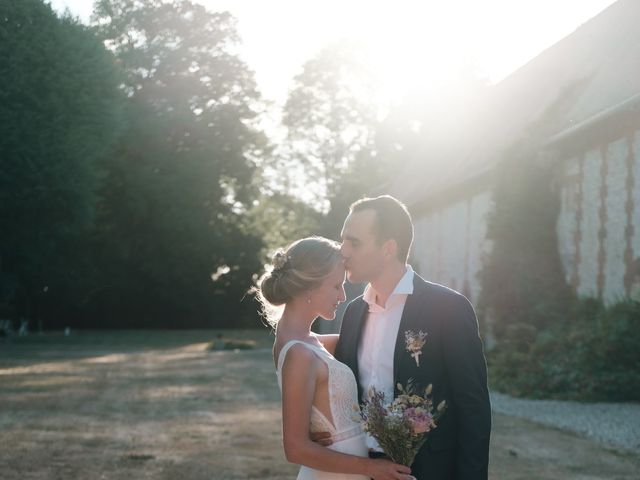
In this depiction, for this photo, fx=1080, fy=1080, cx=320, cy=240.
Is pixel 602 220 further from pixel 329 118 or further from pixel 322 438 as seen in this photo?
pixel 329 118

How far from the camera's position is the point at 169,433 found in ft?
38.1

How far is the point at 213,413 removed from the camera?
13727 millimetres

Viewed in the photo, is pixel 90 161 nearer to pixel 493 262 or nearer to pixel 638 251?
pixel 493 262

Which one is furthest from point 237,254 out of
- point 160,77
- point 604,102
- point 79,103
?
point 604,102

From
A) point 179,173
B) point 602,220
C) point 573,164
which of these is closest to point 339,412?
point 602,220

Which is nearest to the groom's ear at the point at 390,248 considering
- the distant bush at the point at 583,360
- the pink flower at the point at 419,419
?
the pink flower at the point at 419,419

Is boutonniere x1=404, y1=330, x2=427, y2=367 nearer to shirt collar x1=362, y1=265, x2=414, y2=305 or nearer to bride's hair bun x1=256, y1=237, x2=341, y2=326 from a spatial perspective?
shirt collar x1=362, y1=265, x2=414, y2=305

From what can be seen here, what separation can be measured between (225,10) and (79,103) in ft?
85.8

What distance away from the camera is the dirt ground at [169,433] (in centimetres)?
907

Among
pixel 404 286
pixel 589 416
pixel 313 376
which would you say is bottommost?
pixel 589 416

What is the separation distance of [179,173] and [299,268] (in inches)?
1552

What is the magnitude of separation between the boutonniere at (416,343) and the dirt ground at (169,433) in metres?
4.97

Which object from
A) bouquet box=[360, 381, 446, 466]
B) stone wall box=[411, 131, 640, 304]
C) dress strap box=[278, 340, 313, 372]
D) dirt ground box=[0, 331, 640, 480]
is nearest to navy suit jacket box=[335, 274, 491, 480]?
bouquet box=[360, 381, 446, 466]

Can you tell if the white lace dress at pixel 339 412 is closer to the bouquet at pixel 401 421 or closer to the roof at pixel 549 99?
the bouquet at pixel 401 421
